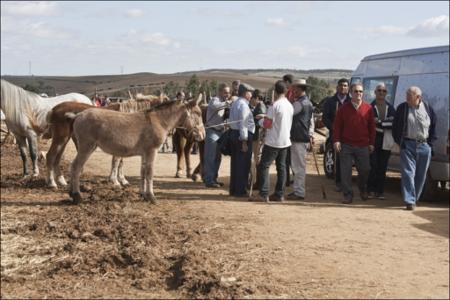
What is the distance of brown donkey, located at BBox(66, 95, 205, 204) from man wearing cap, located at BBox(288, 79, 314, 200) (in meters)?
2.18

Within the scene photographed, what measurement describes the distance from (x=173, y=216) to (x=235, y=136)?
2.57 m

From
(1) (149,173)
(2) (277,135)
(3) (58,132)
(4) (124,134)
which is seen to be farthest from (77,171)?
(2) (277,135)

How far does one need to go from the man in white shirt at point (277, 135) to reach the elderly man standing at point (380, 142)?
184 cm

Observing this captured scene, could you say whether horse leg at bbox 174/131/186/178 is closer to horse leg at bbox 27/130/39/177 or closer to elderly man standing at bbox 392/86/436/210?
horse leg at bbox 27/130/39/177

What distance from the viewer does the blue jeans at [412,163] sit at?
33.6ft

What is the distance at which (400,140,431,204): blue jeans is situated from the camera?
33.6 feet

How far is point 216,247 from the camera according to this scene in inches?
299

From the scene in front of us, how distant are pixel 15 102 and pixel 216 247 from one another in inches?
262

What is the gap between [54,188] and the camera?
11.9 metres

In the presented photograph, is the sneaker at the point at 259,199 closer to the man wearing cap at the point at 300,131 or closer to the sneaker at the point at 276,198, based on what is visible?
the sneaker at the point at 276,198

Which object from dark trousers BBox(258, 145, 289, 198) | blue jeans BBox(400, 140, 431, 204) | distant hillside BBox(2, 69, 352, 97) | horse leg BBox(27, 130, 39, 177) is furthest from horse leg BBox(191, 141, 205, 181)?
distant hillside BBox(2, 69, 352, 97)

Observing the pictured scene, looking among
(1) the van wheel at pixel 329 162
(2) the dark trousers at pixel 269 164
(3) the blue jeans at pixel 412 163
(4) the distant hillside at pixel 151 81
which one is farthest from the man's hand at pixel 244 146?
(4) the distant hillside at pixel 151 81

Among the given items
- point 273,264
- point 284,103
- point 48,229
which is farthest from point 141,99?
point 273,264

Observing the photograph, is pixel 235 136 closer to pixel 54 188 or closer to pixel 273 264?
pixel 54 188
